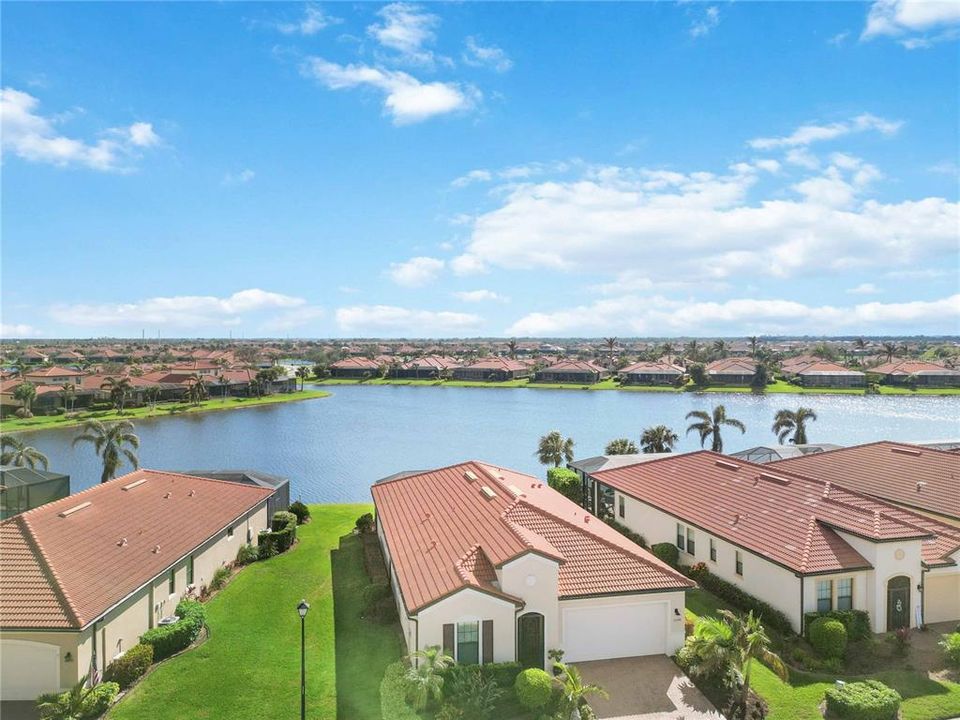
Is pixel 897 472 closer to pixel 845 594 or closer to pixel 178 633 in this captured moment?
pixel 845 594

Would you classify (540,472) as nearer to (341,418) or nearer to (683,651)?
(683,651)

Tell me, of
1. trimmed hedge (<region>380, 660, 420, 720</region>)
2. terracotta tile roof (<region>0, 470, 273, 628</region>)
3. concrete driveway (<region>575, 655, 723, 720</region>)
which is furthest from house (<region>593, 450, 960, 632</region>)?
terracotta tile roof (<region>0, 470, 273, 628</region>)

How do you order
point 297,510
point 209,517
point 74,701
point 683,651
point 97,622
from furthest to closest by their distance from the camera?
point 297,510, point 209,517, point 683,651, point 97,622, point 74,701

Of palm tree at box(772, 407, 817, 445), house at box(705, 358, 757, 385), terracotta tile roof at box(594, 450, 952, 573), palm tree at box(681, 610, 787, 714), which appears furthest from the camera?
house at box(705, 358, 757, 385)

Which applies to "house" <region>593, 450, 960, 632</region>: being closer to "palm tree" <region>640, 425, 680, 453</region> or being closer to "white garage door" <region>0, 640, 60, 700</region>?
"white garage door" <region>0, 640, 60, 700</region>

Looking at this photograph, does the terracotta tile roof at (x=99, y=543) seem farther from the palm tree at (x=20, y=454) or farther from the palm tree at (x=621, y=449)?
the palm tree at (x=621, y=449)

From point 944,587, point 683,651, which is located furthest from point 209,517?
point 944,587
